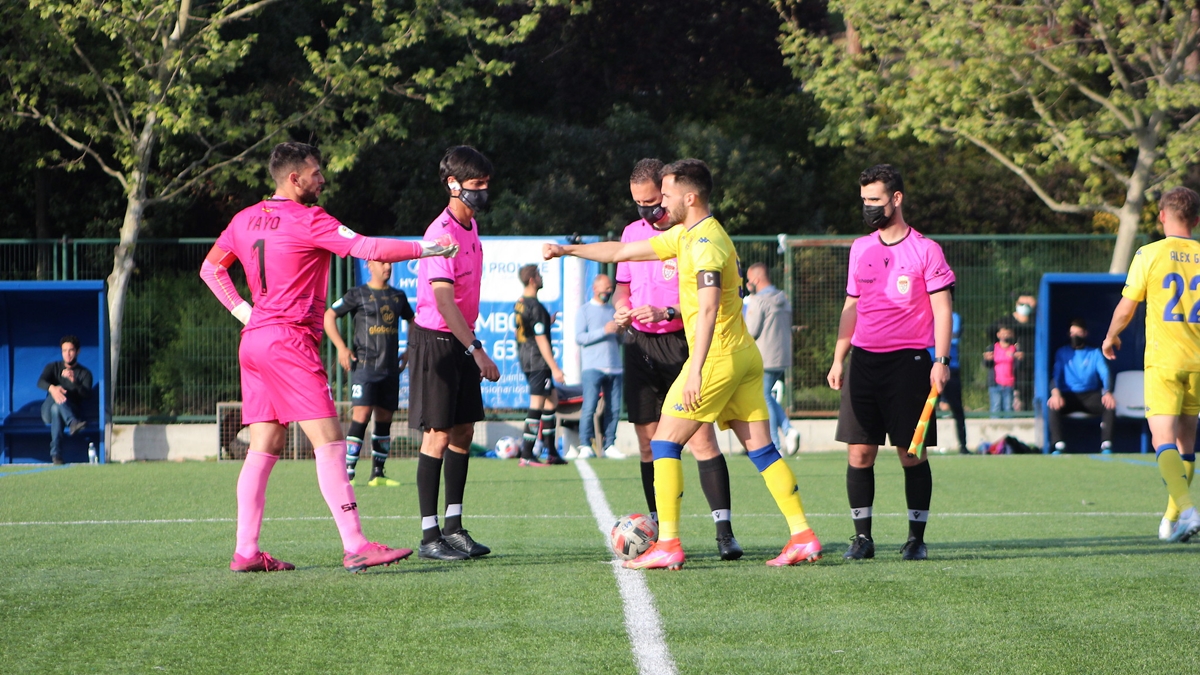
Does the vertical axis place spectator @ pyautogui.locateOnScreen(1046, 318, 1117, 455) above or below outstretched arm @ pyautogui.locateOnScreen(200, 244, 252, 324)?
below

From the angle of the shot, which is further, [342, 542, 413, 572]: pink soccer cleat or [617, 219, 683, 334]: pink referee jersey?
[617, 219, 683, 334]: pink referee jersey

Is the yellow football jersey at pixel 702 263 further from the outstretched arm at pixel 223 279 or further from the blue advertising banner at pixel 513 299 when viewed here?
the blue advertising banner at pixel 513 299

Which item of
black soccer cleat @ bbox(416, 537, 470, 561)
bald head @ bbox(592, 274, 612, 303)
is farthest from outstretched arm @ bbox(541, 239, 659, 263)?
bald head @ bbox(592, 274, 612, 303)

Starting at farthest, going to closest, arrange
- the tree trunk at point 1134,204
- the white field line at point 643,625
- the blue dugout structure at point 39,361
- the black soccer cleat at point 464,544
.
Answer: the tree trunk at point 1134,204, the blue dugout structure at point 39,361, the black soccer cleat at point 464,544, the white field line at point 643,625

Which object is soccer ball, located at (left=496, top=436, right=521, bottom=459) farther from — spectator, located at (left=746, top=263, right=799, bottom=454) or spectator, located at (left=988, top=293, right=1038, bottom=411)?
spectator, located at (left=988, top=293, right=1038, bottom=411)

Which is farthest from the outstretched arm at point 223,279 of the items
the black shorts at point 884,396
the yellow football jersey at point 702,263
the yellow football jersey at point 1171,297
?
the yellow football jersey at point 1171,297

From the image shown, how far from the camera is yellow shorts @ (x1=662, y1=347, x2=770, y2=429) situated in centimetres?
641

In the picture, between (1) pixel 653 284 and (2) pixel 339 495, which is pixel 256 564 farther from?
(1) pixel 653 284

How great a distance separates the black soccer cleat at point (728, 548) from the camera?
681cm

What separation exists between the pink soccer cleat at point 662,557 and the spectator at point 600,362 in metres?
8.47

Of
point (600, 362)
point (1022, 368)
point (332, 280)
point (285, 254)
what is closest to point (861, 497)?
point (285, 254)

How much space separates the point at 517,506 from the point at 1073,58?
13.7 metres

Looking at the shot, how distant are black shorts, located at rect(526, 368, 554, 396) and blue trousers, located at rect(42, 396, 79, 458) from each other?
587 centimetres

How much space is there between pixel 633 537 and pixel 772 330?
9.44m
